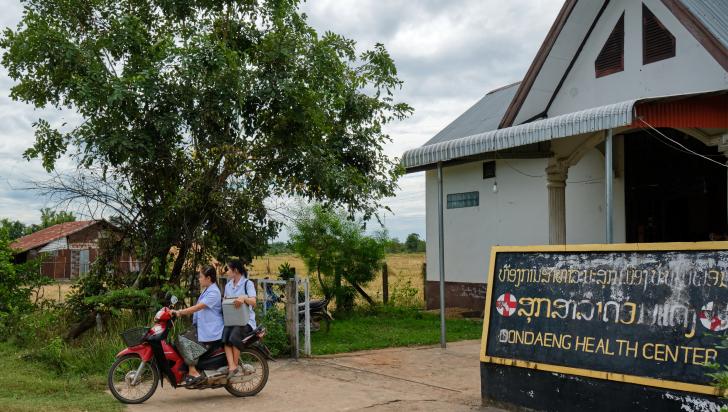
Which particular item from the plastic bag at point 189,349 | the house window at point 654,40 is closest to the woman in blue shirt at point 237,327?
the plastic bag at point 189,349

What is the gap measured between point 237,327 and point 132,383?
1348 millimetres

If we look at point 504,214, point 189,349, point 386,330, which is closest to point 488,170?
point 504,214

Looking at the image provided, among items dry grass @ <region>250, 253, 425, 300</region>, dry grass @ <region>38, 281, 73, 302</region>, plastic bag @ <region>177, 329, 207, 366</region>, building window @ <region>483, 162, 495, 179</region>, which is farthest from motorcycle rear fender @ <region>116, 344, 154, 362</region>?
building window @ <region>483, 162, 495, 179</region>

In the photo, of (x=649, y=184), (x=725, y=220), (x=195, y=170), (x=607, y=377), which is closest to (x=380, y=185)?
(x=195, y=170)

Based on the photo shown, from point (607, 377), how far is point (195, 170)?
8.65 m

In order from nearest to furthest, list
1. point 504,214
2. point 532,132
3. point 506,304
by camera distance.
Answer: point 506,304, point 532,132, point 504,214

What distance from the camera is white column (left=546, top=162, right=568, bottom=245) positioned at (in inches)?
573

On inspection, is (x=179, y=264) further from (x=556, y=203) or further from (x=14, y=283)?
(x=556, y=203)

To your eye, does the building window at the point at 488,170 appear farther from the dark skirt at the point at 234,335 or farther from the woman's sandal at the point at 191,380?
the woman's sandal at the point at 191,380

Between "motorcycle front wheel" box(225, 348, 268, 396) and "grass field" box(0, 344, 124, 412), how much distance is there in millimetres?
1363

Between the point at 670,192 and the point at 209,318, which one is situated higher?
the point at 670,192

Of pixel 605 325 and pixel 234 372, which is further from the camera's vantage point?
pixel 234 372

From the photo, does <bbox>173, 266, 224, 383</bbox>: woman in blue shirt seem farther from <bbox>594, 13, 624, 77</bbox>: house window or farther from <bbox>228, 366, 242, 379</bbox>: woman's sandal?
<bbox>594, 13, 624, 77</bbox>: house window

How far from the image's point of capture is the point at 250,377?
9.09 meters
